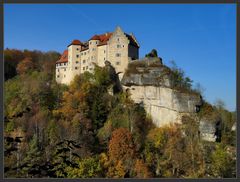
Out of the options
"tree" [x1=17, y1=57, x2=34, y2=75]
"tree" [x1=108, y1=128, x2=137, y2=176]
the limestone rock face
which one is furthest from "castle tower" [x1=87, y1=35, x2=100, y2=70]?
"tree" [x1=17, y1=57, x2=34, y2=75]

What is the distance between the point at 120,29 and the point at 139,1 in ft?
93.0

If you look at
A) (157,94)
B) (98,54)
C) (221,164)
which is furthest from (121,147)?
(98,54)

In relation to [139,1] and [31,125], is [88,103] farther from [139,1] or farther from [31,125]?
[139,1]

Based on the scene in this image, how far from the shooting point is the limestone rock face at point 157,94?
32.9m

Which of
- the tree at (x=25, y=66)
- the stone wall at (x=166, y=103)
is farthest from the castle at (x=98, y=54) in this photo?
the tree at (x=25, y=66)

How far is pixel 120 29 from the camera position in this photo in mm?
36188

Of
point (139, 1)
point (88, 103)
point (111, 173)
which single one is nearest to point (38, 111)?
point (88, 103)

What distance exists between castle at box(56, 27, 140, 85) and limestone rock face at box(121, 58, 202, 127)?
1.15 meters

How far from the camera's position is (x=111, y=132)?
31.4m

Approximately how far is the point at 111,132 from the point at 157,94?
4931mm

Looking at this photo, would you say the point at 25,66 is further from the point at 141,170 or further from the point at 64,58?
the point at 141,170

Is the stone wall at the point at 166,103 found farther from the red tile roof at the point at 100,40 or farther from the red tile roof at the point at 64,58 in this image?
the red tile roof at the point at 64,58

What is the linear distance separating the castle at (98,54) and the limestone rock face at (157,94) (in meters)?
1.15

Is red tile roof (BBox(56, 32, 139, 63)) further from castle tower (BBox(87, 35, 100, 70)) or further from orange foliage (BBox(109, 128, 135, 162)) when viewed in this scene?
orange foliage (BBox(109, 128, 135, 162))
